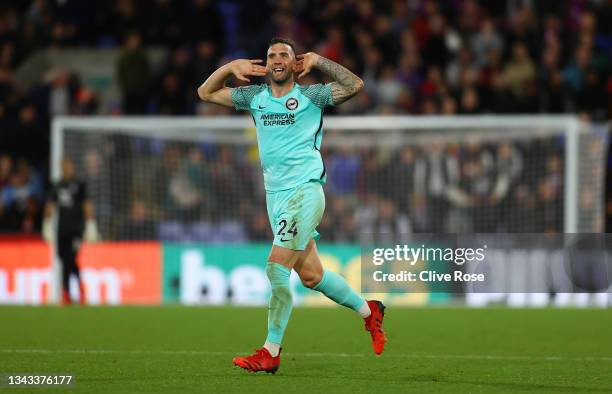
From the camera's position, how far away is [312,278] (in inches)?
379

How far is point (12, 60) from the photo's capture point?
2445 cm

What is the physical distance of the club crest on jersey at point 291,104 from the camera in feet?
31.3

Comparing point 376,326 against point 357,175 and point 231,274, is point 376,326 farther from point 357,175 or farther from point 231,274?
point 357,175

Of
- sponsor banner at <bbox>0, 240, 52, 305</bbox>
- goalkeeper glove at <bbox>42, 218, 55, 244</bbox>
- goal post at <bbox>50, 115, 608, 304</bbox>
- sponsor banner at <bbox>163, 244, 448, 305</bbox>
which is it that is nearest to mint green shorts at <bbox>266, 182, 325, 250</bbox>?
sponsor banner at <bbox>163, 244, 448, 305</bbox>

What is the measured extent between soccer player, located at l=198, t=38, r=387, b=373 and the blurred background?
942cm

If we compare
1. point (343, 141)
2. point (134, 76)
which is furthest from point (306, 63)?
point (134, 76)

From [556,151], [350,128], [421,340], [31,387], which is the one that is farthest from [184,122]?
[31,387]

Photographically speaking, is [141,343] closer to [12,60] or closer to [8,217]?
[8,217]

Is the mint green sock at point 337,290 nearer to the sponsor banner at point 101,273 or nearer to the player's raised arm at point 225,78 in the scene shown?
the player's raised arm at point 225,78

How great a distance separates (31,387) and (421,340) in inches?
200

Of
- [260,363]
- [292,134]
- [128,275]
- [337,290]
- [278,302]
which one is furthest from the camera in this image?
[128,275]

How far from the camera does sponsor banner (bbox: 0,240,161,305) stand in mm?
19234

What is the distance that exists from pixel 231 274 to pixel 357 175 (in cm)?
283

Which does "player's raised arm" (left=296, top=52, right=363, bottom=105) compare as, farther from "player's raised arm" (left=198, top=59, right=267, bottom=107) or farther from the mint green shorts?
the mint green shorts
